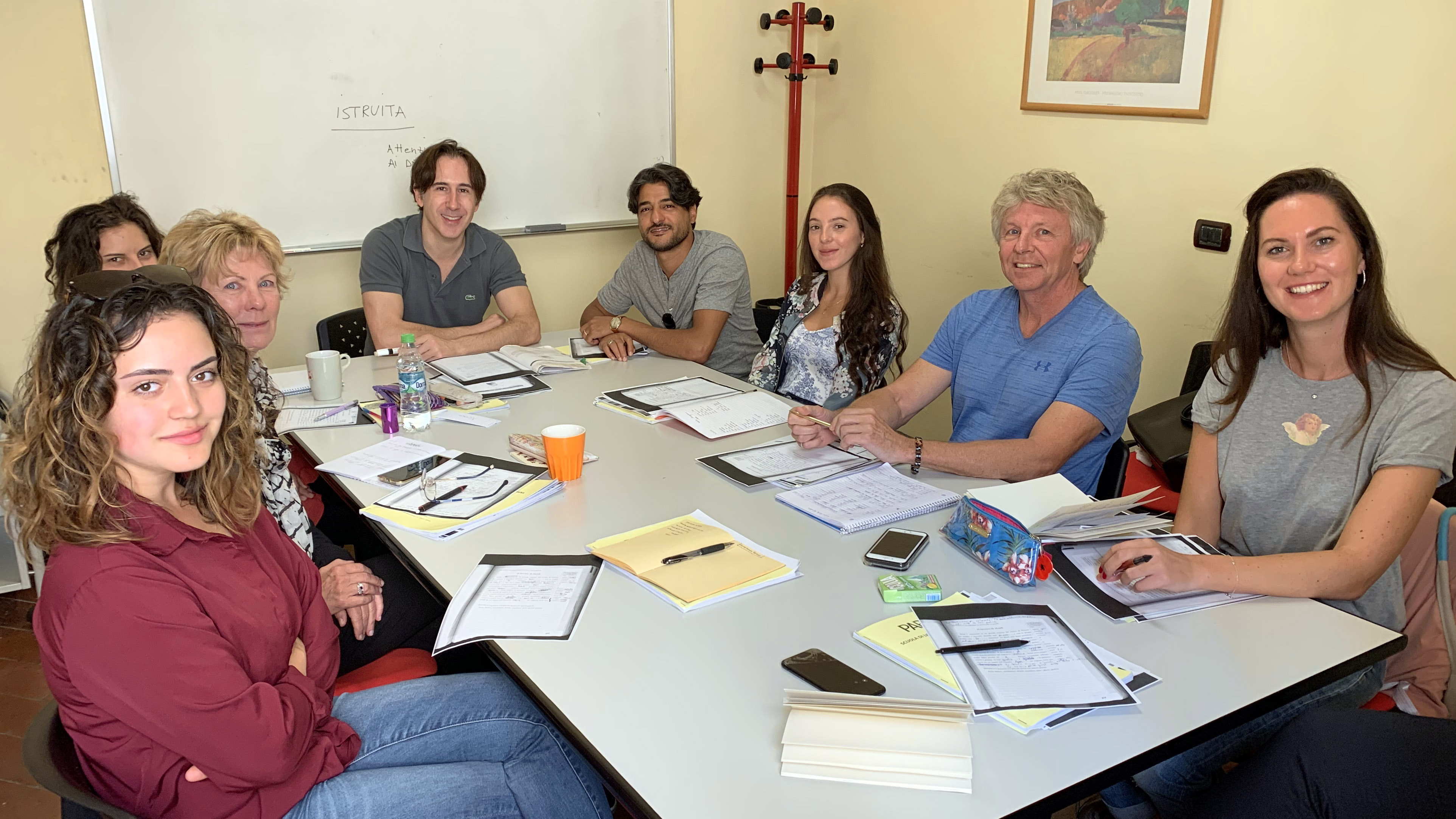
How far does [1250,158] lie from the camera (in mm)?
Answer: 2840

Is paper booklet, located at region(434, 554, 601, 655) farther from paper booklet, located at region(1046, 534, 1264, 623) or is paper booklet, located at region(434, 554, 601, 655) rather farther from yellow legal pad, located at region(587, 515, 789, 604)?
paper booklet, located at region(1046, 534, 1264, 623)

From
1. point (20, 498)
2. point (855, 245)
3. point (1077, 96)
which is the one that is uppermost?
point (1077, 96)

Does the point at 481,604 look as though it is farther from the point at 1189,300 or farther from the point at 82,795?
the point at 1189,300

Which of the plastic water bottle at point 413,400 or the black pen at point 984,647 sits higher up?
the plastic water bottle at point 413,400

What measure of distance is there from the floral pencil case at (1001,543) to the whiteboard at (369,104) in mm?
2791

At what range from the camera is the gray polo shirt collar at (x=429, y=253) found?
10.7ft

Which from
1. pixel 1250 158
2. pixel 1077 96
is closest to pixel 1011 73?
pixel 1077 96

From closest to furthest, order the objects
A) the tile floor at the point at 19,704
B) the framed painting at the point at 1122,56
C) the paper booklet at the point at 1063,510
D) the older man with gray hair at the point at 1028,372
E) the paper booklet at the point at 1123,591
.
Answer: the paper booklet at the point at 1123,591
the paper booklet at the point at 1063,510
the older man with gray hair at the point at 1028,372
the tile floor at the point at 19,704
the framed painting at the point at 1122,56

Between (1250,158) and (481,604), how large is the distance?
2.60m

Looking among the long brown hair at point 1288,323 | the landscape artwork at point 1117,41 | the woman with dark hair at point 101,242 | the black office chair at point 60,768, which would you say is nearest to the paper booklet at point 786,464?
the long brown hair at point 1288,323

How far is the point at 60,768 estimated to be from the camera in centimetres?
107

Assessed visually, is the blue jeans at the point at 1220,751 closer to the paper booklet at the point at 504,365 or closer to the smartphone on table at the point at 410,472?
the smartphone on table at the point at 410,472

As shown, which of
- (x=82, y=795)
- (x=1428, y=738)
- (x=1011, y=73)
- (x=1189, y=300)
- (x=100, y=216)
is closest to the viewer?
(x=82, y=795)

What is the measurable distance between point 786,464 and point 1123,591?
0.75 metres
